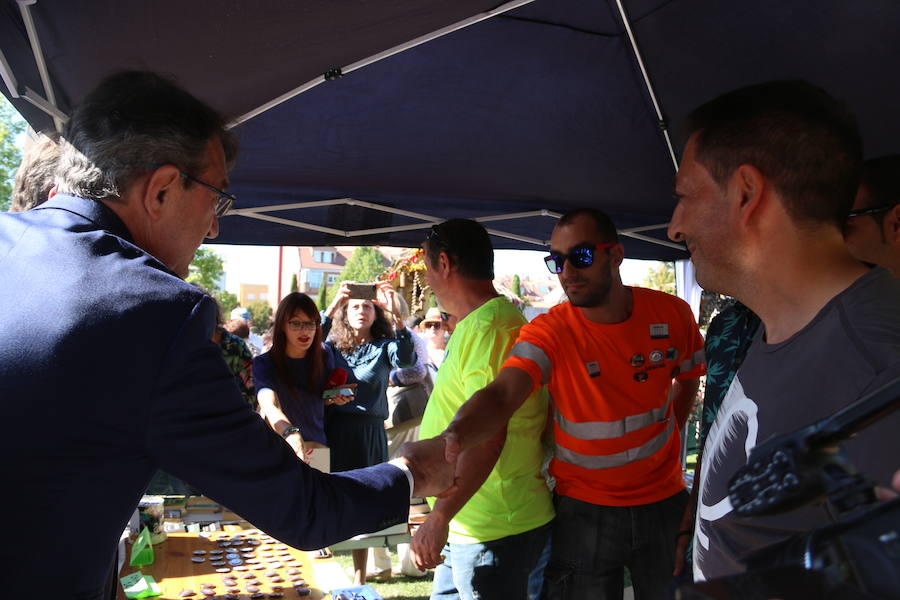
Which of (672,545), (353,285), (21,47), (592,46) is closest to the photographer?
(21,47)

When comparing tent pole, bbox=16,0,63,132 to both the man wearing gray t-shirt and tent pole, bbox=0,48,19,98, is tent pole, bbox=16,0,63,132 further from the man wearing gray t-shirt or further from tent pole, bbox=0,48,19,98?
the man wearing gray t-shirt

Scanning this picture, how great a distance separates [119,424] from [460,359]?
1.89 meters

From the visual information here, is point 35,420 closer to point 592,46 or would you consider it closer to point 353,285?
point 592,46

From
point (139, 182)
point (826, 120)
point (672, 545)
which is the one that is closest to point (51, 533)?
point (139, 182)

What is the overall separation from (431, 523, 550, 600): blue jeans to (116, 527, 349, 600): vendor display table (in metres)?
0.49

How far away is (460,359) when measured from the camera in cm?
306

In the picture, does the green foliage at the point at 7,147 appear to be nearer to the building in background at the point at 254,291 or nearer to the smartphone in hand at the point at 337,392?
the smartphone in hand at the point at 337,392

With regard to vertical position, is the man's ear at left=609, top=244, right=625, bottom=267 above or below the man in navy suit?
above

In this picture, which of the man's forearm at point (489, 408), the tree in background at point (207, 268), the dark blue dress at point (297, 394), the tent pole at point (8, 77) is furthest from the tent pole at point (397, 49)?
the tree in background at point (207, 268)

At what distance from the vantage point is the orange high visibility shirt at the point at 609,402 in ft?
9.71

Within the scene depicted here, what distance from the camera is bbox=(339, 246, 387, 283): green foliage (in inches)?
2231

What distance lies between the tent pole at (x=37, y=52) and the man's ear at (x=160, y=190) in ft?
2.96

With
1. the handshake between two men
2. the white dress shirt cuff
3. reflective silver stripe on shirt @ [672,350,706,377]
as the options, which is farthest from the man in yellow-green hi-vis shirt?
the white dress shirt cuff

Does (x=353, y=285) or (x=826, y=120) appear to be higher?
(x=353, y=285)
